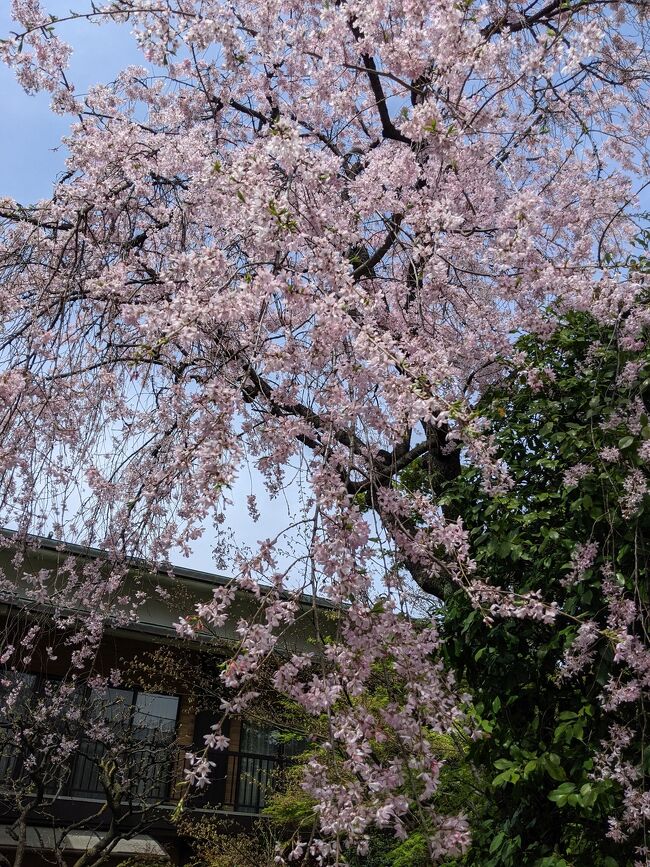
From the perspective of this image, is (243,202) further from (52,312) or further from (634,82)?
(634,82)

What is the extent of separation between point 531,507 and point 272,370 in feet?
5.55

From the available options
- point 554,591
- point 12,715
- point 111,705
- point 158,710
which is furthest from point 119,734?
point 554,591

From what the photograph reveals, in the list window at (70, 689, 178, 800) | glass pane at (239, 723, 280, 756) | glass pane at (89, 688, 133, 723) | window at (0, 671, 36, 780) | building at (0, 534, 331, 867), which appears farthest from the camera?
glass pane at (239, 723, 280, 756)

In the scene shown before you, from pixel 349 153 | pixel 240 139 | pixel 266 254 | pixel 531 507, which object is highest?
pixel 240 139

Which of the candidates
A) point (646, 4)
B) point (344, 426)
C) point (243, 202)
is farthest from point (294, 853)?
point (646, 4)

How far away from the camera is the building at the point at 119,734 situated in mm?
7320

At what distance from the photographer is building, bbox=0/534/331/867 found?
7320 millimetres

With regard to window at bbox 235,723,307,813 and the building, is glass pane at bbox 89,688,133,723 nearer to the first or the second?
the building

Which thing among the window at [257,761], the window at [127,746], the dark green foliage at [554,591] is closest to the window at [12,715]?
the window at [127,746]

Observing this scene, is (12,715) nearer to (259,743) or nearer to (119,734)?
(119,734)

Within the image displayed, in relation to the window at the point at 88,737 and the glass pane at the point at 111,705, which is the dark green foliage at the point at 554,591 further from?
the glass pane at the point at 111,705

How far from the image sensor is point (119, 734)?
821cm

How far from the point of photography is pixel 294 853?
253cm

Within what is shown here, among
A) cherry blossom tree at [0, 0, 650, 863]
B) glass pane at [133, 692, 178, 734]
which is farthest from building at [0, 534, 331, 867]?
cherry blossom tree at [0, 0, 650, 863]
